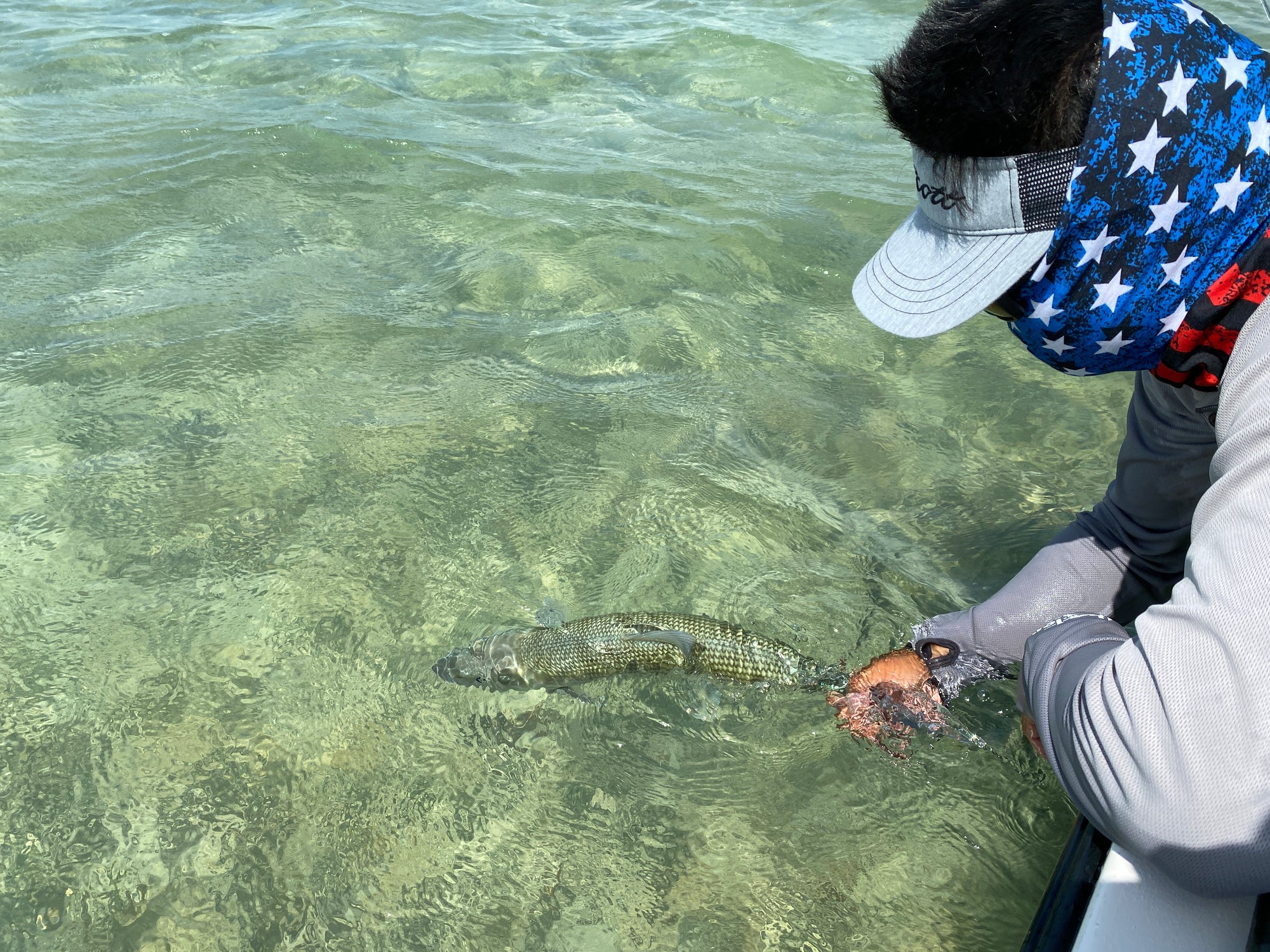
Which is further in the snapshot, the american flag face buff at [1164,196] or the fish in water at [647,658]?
the fish in water at [647,658]

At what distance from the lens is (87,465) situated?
4336 millimetres

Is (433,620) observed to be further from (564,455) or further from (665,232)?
(665,232)

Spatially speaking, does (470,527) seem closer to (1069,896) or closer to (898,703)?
(898,703)

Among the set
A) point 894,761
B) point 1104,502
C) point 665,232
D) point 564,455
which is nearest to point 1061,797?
point 894,761

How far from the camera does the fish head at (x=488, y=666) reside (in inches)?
132

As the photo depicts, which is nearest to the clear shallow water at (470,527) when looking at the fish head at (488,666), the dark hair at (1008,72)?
the fish head at (488,666)

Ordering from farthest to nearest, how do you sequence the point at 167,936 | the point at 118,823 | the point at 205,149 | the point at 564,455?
the point at 205,149 → the point at 564,455 → the point at 118,823 → the point at 167,936

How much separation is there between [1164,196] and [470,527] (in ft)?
9.18

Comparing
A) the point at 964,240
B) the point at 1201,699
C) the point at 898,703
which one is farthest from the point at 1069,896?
the point at 964,240

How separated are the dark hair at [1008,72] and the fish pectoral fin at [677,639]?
1.79 metres

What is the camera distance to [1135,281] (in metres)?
2.14

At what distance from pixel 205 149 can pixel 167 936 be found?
21.9ft

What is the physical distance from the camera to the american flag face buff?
1.95m

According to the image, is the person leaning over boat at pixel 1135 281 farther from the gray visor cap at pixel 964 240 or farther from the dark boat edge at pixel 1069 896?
the dark boat edge at pixel 1069 896
